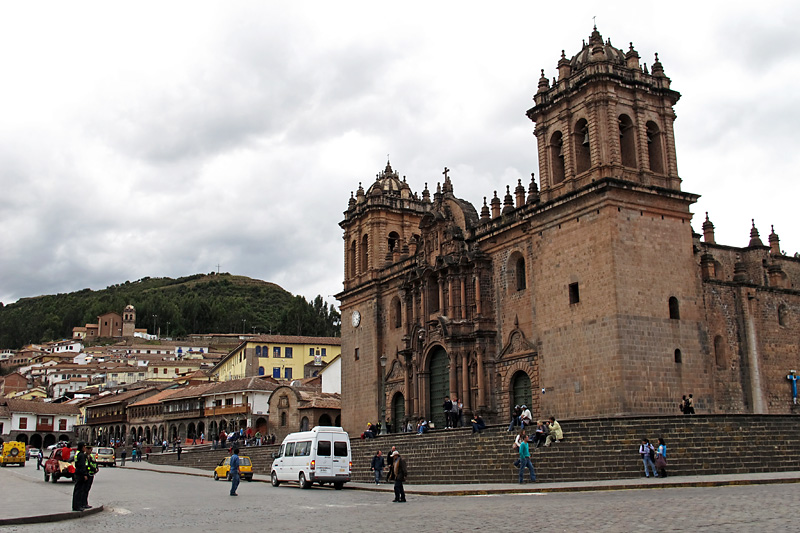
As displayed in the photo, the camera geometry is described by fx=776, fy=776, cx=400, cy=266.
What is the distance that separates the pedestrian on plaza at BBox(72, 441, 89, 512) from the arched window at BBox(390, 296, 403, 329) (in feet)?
87.9

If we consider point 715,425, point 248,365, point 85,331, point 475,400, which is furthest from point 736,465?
point 85,331

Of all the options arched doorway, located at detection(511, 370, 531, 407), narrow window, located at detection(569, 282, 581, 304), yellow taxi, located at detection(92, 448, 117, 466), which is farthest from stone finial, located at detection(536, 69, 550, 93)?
yellow taxi, located at detection(92, 448, 117, 466)

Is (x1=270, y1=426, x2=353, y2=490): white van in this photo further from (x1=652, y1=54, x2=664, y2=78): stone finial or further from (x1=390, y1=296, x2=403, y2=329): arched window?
(x1=652, y1=54, x2=664, y2=78): stone finial

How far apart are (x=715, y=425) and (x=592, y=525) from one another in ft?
41.9

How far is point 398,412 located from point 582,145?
55.4 ft

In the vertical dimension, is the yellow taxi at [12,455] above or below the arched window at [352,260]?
below

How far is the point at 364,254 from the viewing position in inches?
1800

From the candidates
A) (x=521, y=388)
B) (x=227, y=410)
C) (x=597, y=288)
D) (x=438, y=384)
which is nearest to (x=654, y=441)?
(x=597, y=288)

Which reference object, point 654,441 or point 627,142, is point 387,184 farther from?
point 654,441

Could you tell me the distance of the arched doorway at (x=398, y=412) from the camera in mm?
39469

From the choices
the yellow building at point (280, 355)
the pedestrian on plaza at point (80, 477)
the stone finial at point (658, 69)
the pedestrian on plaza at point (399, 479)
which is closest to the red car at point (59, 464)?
the pedestrian on plaza at point (80, 477)

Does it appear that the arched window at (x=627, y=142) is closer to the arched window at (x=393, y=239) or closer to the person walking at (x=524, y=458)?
the person walking at (x=524, y=458)

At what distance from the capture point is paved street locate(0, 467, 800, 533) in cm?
1100

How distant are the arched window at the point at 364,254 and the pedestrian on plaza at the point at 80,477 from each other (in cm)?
3078
